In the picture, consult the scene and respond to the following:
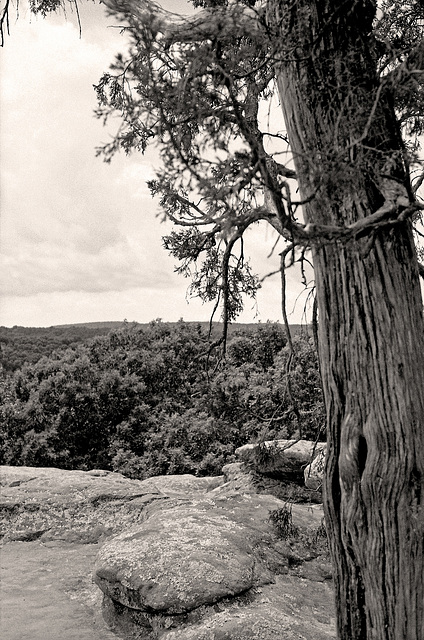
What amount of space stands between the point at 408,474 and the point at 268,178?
2530mm

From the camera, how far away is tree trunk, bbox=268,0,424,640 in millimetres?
4711

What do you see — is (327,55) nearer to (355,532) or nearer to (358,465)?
(358,465)

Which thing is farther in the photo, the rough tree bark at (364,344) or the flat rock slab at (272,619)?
the flat rock slab at (272,619)

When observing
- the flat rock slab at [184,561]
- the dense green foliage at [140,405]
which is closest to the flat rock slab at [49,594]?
the flat rock slab at [184,561]

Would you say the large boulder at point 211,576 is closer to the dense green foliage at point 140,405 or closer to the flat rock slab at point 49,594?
the flat rock slab at point 49,594

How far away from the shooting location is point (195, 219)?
628cm

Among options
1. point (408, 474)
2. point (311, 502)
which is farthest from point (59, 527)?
point (408, 474)

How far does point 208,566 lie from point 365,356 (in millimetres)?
3229

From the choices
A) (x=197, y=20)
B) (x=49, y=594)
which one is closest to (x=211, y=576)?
(x=49, y=594)

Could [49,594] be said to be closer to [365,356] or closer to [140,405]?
[365,356]

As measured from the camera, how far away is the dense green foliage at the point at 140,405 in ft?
55.4

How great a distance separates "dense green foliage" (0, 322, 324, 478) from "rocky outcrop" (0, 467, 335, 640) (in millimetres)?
6247

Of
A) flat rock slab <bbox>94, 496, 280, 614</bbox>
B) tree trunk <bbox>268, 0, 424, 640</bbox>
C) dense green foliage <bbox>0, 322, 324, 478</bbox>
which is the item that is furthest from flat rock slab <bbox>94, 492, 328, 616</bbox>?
dense green foliage <bbox>0, 322, 324, 478</bbox>

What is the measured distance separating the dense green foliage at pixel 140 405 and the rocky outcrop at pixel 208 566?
625cm
